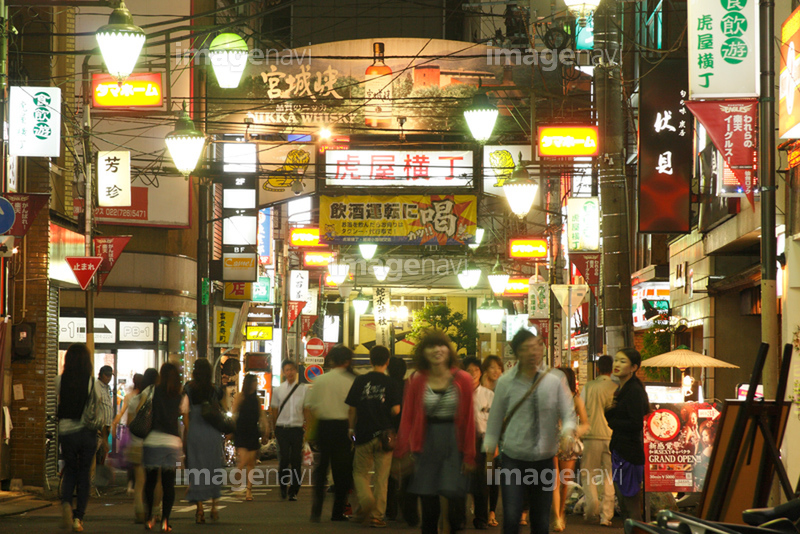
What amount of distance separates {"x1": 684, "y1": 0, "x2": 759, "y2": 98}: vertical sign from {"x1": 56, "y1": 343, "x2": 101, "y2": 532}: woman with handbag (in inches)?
307

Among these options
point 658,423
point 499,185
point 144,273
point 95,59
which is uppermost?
point 95,59

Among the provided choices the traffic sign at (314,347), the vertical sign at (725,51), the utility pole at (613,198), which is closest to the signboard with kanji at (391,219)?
the traffic sign at (314,347)

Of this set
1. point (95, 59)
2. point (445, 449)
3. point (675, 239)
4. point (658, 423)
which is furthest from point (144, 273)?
point (445, 449)

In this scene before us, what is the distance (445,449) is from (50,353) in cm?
1133

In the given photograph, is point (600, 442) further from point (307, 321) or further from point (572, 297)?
point (307, 321)

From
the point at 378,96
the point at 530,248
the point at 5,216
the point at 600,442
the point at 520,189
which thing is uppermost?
the point at 378,96

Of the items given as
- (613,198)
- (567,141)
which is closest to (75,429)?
(613,198)

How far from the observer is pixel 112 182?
21406mm

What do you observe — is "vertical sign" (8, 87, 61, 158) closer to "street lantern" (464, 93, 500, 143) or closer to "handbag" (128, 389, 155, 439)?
"handbag" (128, 389, 155, 439)

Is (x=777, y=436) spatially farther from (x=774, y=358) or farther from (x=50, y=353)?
(x=50, y=353)

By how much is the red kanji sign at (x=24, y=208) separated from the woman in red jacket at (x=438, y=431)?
24.3 ft

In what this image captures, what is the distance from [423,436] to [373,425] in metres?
3.44

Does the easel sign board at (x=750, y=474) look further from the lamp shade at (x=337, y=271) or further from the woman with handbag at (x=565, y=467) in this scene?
the lamp shade at (x=337, y=271)

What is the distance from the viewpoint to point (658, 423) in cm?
1199
